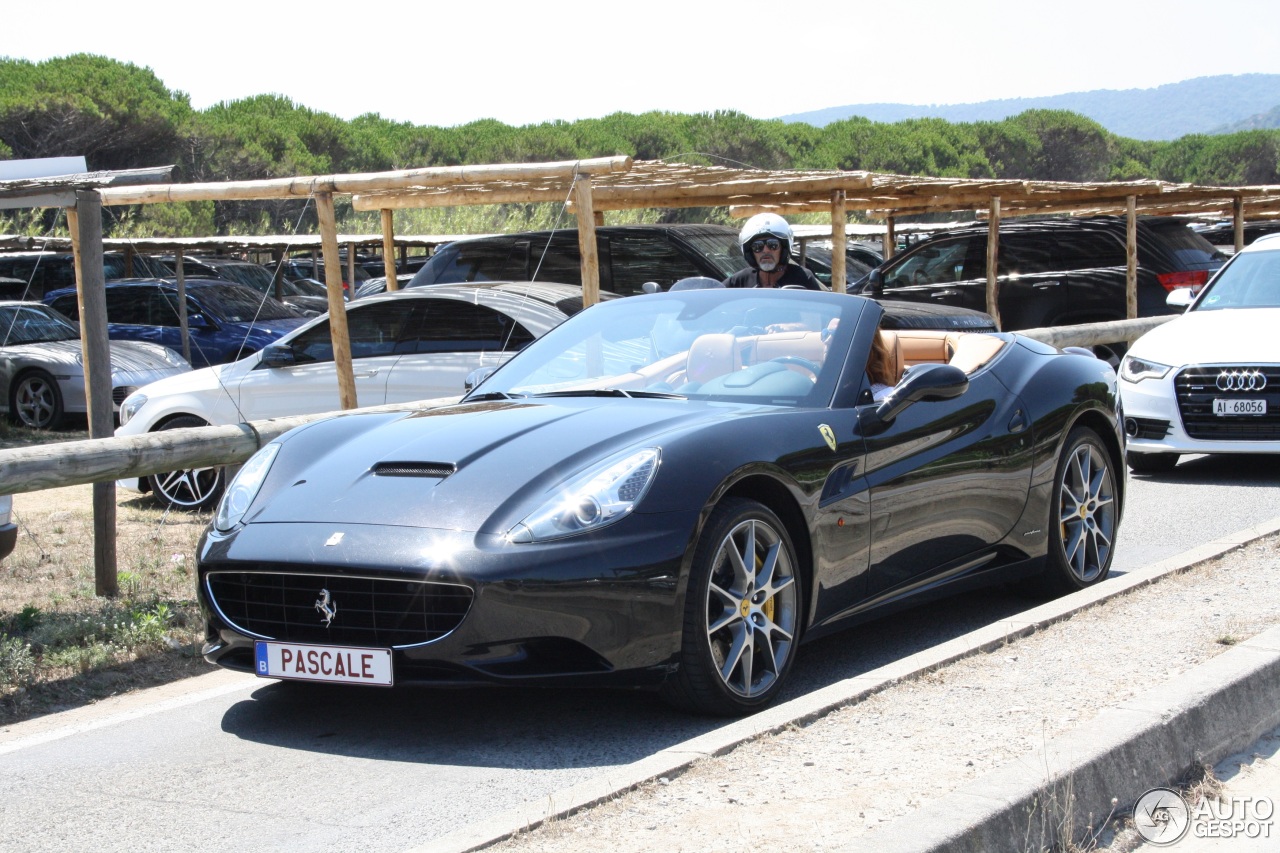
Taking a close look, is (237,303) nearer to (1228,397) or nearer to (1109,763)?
(1228,397)

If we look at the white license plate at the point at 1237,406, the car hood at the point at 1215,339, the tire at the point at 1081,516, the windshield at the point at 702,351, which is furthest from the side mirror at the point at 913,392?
the car hood at the point at 1215,339

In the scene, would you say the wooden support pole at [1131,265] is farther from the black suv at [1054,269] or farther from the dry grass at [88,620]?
the dry grass at [88,620]

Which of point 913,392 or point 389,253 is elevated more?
point 389,253

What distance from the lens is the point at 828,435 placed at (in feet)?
17.4

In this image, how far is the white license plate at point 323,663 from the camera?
14.7ft

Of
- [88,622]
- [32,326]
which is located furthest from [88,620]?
[32,326]

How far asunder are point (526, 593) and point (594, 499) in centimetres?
39

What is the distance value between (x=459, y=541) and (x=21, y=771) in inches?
64.8

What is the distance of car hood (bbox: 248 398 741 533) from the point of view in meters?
4.63

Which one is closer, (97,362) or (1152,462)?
(97,362)

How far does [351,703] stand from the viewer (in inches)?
207

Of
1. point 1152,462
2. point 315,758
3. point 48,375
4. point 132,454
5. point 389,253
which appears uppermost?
point 389,253

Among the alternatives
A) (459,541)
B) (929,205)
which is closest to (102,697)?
(459,541)

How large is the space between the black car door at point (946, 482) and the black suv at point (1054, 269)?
466 inches
